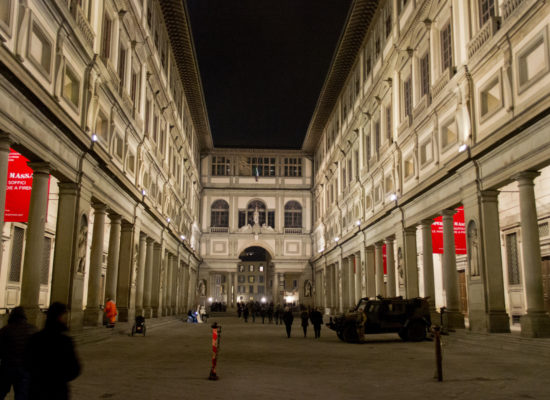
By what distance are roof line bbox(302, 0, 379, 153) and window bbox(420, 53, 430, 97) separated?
392 inches

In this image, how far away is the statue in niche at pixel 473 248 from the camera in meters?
20.6

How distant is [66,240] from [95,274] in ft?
15.5

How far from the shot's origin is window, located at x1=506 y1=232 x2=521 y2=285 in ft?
86.8

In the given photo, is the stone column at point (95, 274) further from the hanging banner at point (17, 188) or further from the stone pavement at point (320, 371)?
the hanging banner at point (17, 188)

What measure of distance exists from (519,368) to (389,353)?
5048 millimetres

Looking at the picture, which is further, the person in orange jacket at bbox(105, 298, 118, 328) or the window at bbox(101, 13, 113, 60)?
the person in orange jacket at bbox(105, 298, 118, 328)

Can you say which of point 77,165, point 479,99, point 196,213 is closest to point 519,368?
point 479,99

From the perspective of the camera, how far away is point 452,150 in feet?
75.7

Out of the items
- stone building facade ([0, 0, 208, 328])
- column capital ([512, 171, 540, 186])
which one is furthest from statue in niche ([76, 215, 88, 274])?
column capital ([512, 171, 540, 186])

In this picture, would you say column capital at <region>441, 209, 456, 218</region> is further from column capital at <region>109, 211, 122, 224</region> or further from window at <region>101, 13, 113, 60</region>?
window at <region>101, 13, 113, 60</region>

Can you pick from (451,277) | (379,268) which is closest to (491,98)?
(451,277)

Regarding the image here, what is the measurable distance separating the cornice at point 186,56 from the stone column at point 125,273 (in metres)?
16.5

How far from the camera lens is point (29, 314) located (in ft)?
53.3

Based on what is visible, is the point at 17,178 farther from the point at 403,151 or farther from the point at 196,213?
the point at 196,213
